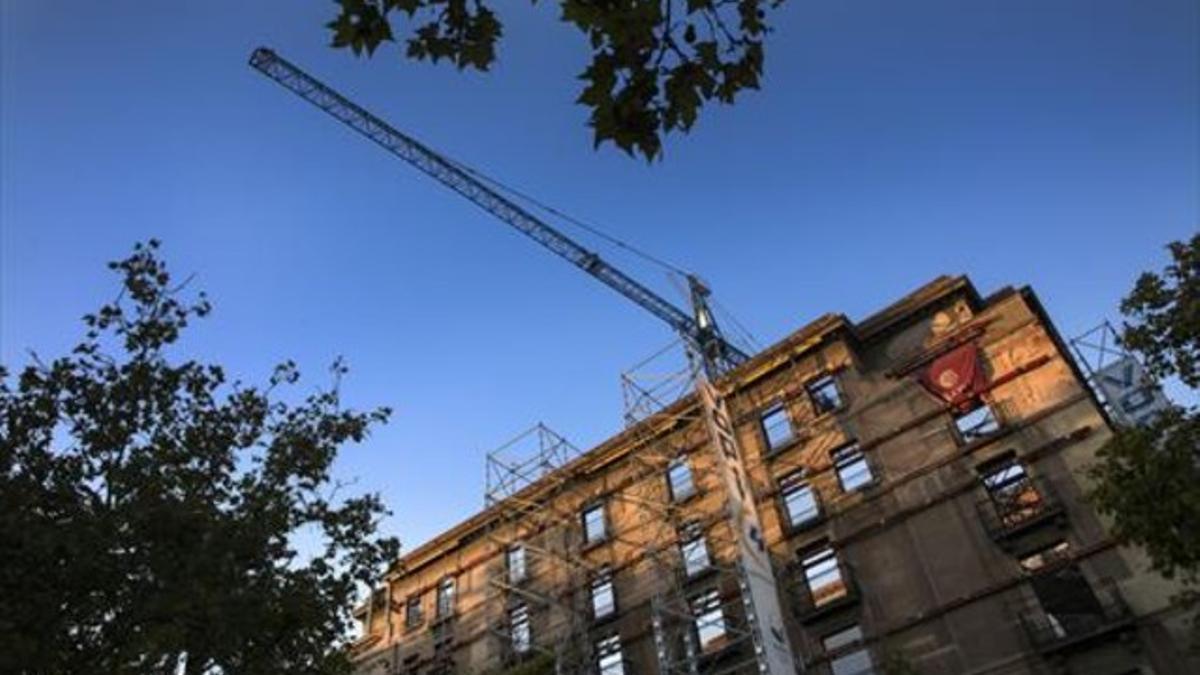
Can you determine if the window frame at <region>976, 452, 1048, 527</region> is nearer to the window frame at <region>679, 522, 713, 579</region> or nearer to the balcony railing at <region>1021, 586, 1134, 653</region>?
the balcony railing at <region>1021, 586, 1134, 653</region>

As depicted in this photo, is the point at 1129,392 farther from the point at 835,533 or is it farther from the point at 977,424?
the point at 835,533

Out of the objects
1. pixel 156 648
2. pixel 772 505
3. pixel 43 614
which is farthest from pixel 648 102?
pixel 772 505

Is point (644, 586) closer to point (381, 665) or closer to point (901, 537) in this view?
point (901, 537)

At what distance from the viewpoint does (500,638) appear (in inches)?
1351

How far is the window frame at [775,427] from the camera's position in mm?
31078

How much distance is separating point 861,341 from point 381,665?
919 inches

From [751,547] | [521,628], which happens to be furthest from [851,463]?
[521,628]

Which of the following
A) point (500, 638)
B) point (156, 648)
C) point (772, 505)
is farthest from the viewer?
point (500, 638)

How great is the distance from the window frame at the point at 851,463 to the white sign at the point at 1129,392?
6.74 metres

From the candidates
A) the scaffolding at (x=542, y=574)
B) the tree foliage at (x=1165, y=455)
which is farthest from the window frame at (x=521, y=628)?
the tree foliage at (x=1165, y=455)

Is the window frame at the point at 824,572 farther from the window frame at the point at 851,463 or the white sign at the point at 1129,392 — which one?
the white sign at the point at 1129,392

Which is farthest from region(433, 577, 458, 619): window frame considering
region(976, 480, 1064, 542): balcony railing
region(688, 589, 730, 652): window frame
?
region(976, 480, 1064, 542): balcony railing

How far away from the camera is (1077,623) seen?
2242cm

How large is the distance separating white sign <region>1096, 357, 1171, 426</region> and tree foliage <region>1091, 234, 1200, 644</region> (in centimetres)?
643
